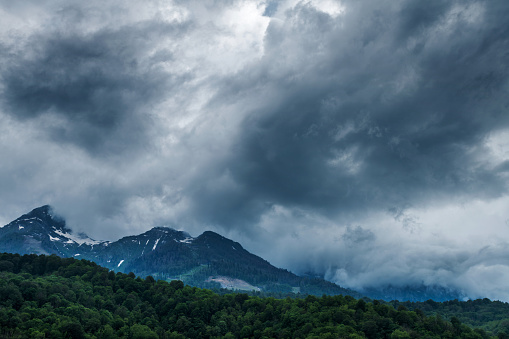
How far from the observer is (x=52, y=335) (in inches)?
7751

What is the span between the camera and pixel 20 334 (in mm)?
190250

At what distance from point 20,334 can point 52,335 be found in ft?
44.3
